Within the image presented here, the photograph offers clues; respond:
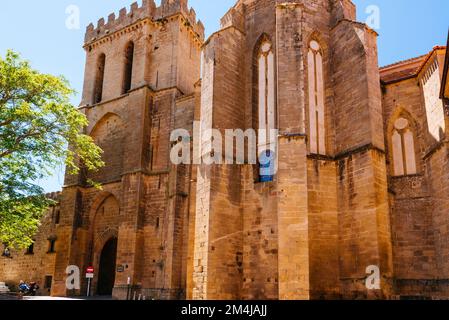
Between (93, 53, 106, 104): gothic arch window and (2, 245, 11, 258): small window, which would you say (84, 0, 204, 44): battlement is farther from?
(2, 245, 11, 258): small window

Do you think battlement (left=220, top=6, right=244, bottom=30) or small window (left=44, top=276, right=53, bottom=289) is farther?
small window (left=44, top=276, right=53, bottom=289)

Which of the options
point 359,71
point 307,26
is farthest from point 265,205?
point 307,26

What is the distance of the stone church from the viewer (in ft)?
39.7

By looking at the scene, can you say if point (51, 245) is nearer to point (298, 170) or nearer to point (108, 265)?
point (108, 265)

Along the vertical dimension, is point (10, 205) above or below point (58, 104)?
below

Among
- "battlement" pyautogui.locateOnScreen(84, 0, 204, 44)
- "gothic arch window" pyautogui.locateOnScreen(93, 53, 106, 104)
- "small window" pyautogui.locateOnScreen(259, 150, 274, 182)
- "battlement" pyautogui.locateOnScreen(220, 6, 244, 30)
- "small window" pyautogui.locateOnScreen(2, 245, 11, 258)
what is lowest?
"small window" pyautogui.locateOnScreen(2, 245, 11, 258)

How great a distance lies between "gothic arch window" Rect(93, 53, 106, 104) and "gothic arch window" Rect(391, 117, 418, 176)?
53.3 feet

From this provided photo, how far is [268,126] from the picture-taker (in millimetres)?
14539

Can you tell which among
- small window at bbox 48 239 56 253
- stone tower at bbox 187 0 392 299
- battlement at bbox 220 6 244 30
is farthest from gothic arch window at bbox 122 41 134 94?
stone tower at bbox 187 0 392 299

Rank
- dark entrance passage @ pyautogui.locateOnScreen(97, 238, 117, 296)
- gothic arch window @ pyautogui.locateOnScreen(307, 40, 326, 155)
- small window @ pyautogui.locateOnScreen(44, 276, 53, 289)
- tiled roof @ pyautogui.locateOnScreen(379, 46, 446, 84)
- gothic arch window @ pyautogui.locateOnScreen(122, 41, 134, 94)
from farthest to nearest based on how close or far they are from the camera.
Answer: gothic arch window @ pyautogui.locateOnScreen(122, 41, 134, 94) < small window @ pyautogui.locateOnScreen(44, 276, 53, 289) < dark entrance passage @ pyautogui.locateOnScreen(97, 238, 117, 296) < tiled roof @ pyautogui.locateOnScreen(379, 46, 446, 84) < gothic arch window @ pyautogui.locateOnScreen(307, 40, 326, 155)
